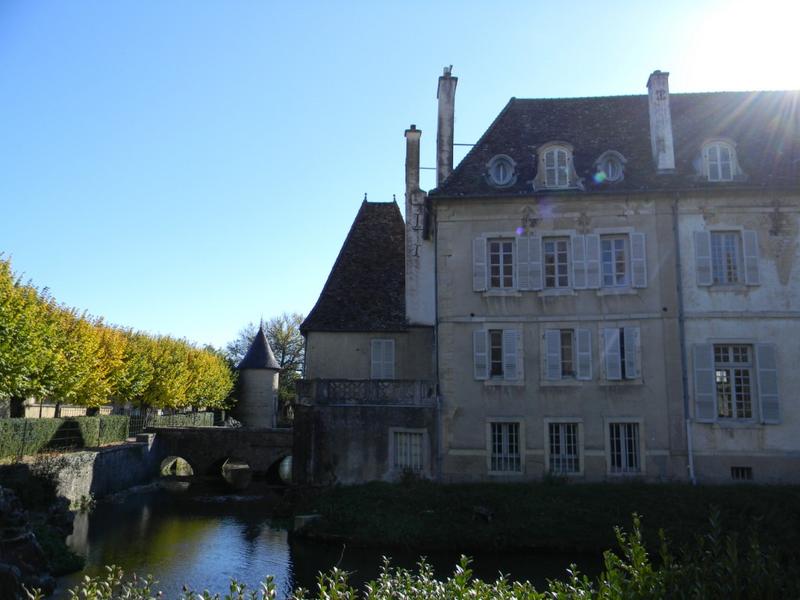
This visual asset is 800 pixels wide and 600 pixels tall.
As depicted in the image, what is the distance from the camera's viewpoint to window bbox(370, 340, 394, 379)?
22.4 meters

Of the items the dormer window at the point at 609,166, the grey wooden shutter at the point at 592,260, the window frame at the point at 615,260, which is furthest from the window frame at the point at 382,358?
the dormer window at the point at 609,166

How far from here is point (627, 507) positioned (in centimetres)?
1667

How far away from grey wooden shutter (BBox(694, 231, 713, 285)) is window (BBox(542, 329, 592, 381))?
3433 millimetres

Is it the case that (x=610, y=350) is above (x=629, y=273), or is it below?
below

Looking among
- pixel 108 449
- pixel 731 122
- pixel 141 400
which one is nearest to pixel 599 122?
pixel 731 122

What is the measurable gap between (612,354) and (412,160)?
30.3 feet

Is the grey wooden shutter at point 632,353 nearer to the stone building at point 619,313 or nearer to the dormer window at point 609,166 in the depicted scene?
the stone building at point 619,313

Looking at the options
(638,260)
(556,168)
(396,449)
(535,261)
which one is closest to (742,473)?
(638,260)

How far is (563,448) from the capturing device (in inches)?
739

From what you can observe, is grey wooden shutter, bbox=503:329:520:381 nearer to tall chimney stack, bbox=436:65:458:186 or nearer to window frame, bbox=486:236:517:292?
window frame, bbox=486:236:517:292

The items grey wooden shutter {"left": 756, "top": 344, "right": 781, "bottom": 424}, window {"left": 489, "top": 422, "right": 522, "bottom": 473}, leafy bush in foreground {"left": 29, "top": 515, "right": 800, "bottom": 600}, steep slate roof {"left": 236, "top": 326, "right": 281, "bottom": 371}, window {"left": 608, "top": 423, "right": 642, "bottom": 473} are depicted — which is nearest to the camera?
leafy bush in foreground {"left": 29, "top": 515, "right": 800, "bottom": 600}

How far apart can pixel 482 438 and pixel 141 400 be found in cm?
2635

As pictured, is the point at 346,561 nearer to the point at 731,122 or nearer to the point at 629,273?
the point at 629,273

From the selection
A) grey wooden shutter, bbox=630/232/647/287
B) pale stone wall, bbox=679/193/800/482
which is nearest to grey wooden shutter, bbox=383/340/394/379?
grey wooden shutter, bbox=630/232/647/287
